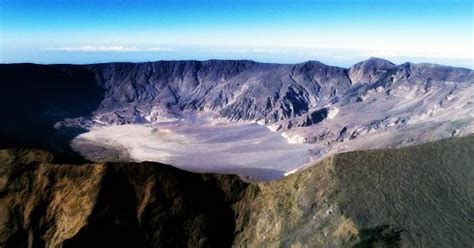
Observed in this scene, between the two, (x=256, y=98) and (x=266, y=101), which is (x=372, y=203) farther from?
(x=256, y=98)

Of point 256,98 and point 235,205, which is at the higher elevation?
point 235,205

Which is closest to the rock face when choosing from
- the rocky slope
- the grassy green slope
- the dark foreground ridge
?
the rocky slope

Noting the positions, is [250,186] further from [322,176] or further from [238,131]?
[238,131]

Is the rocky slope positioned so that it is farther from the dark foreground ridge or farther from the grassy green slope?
the dark foreground ridge

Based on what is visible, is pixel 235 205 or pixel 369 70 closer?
pixel 235 205

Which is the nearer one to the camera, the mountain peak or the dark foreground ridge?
the dark foreground ridge

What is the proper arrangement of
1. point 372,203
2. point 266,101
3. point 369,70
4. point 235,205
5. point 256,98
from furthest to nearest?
point 369,70
point 256,98
point 266,101
point 235,205
point 372,203

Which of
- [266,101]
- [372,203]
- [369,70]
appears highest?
[372,203]

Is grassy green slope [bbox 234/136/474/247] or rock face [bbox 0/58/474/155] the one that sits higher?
grassy green slope [bbox 234/136/474/247]

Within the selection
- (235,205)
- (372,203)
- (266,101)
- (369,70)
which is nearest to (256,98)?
(266,101)
